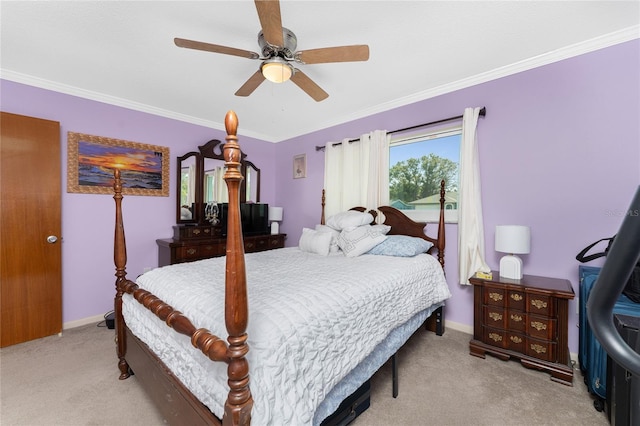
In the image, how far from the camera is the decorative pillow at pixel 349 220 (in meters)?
3.04

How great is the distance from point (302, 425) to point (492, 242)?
94.7 inches

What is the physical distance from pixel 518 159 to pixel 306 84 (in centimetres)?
205

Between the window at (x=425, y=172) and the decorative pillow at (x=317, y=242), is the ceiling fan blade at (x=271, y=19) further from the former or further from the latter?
the window at (x=425, y=172)

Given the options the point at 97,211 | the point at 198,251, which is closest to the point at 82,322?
the point at 97,211

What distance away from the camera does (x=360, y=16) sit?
1.86m

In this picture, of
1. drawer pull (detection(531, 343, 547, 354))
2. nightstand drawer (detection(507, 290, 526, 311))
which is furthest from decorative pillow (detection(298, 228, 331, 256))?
drawer pull (detection(531, 343, 547, 354))

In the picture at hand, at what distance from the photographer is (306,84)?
2172 millimetres

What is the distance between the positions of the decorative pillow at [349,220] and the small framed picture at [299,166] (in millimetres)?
1409

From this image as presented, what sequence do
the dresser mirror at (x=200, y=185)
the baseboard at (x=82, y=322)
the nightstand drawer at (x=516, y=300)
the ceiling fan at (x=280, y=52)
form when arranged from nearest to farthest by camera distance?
the ceiling fan at (x=280, y=52)
the nightstand drawer at (x=516, y=300)
the baseboard at (x=82, y=322)
the dresser mirror at (x=200, y=185)

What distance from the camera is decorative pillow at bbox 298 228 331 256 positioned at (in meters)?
2.89

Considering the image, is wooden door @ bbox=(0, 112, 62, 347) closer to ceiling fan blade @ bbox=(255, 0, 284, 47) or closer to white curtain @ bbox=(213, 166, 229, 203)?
white curtain @ bbox=(213, 166, 229, 203)

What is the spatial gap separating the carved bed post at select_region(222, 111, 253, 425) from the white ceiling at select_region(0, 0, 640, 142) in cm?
143

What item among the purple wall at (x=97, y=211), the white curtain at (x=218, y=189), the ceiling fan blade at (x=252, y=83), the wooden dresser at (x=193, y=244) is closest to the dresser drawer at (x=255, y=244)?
the wooden dresser at (x=193, y=244)

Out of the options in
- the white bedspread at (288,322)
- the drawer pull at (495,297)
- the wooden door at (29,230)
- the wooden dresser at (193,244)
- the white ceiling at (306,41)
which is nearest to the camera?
the white bedspread at (288,322)
